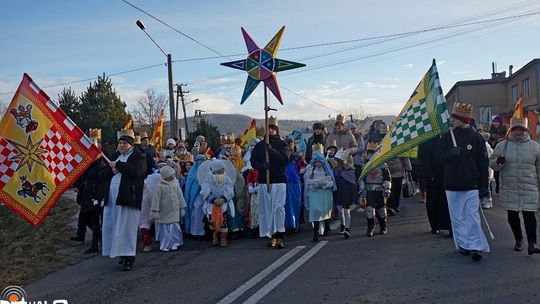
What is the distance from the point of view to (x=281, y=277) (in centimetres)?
663

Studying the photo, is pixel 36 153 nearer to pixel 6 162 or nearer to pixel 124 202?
pixel 6 162

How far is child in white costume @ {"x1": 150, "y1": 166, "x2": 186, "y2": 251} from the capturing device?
9.00m

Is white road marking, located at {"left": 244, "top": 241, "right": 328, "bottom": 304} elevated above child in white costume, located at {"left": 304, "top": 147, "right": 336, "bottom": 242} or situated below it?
below

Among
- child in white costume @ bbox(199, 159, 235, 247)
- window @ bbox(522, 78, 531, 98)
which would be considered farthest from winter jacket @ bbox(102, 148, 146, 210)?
window @ bbox(522, 78, 531, 98)

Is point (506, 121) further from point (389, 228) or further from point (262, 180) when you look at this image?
point (262, 180)

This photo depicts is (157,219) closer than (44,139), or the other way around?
(44,139)

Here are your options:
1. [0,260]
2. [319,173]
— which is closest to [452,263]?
[319,173]

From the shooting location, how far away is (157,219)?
902cm

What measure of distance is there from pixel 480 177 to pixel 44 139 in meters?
5.98

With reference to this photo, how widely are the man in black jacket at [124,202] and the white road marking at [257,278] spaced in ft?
6.65

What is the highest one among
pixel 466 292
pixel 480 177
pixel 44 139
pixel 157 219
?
pixel 44 139

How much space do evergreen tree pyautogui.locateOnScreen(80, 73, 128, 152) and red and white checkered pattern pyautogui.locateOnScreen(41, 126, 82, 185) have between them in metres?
23.1

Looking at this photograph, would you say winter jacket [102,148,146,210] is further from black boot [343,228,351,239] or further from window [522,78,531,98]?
window [522,78,531,98]

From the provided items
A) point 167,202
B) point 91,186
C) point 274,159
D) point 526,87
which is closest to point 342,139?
point 274,159
